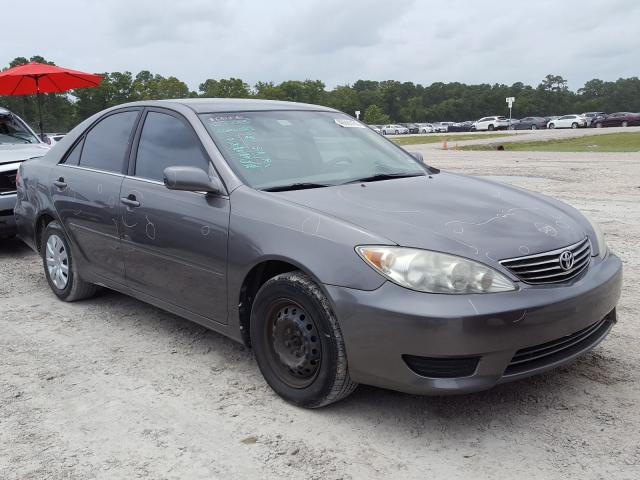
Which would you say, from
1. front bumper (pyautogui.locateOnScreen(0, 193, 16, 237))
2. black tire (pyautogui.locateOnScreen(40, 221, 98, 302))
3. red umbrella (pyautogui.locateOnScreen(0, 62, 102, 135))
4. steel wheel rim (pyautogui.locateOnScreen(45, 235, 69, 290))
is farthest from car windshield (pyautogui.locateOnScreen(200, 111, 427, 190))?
red umbrella (pyautogui.locateOnScreen(0, 62, 102, 135))

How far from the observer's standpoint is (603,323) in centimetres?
343

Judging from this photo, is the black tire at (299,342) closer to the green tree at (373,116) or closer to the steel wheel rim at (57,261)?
the steel wheel rim at (57,261)

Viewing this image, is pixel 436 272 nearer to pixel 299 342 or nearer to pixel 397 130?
pixel 299 342

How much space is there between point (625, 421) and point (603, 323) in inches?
22.2

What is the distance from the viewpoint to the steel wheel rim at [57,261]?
524 centimetres

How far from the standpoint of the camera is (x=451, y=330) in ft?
9.00

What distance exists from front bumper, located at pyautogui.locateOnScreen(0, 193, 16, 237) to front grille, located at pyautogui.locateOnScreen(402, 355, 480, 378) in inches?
219

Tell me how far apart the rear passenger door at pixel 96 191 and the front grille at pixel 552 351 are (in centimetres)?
270

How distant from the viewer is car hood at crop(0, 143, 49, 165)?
24.2 ft

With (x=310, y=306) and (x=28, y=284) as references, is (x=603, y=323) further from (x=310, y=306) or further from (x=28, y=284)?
(x=28, y=284)

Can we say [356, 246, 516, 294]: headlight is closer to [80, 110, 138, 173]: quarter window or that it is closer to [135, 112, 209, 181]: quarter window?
[135, 112, 209, 181]: quarter window

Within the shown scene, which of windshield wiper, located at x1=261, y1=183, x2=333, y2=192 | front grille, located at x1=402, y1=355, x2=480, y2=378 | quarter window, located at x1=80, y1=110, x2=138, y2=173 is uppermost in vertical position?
quarter window, located at x1=80, y1=110, x2=138, y2=173

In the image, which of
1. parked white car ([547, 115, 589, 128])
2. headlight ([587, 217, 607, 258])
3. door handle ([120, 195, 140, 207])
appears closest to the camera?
headlight ([587, 217, 607, 258])

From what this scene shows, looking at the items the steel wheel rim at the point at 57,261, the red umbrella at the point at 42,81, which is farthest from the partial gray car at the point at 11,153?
the red umbrella at the point at 42,81
